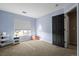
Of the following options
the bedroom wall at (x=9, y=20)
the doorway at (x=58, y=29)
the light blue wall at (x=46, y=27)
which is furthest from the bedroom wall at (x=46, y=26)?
the bedroom wall at (x=9, y=20)

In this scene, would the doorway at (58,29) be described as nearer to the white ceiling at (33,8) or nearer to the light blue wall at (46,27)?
the light blue wall at (46,27)

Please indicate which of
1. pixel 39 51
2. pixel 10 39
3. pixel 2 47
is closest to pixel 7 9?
pixel 10 39

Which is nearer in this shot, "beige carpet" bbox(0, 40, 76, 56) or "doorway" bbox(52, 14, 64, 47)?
"beige carpet" bbox(0, 40, 76, 56)

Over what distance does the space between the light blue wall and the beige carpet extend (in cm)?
31

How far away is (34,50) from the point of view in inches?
134

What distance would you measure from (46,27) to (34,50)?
0.95 metres

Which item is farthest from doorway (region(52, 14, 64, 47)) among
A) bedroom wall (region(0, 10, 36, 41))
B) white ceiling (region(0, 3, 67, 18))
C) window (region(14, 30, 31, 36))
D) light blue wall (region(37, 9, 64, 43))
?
window (region(14, 30, 31, 36))

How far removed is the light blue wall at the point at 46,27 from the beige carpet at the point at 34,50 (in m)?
0.31

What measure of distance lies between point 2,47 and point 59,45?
1895mm

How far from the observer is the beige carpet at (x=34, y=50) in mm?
3240

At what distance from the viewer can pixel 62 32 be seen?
152 inches

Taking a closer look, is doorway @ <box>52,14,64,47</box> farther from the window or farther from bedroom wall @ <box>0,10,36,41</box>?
the window

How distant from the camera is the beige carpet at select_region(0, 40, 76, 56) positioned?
324 centimetres

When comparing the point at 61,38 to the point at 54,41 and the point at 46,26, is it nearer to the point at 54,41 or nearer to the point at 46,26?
the point at 54,41
